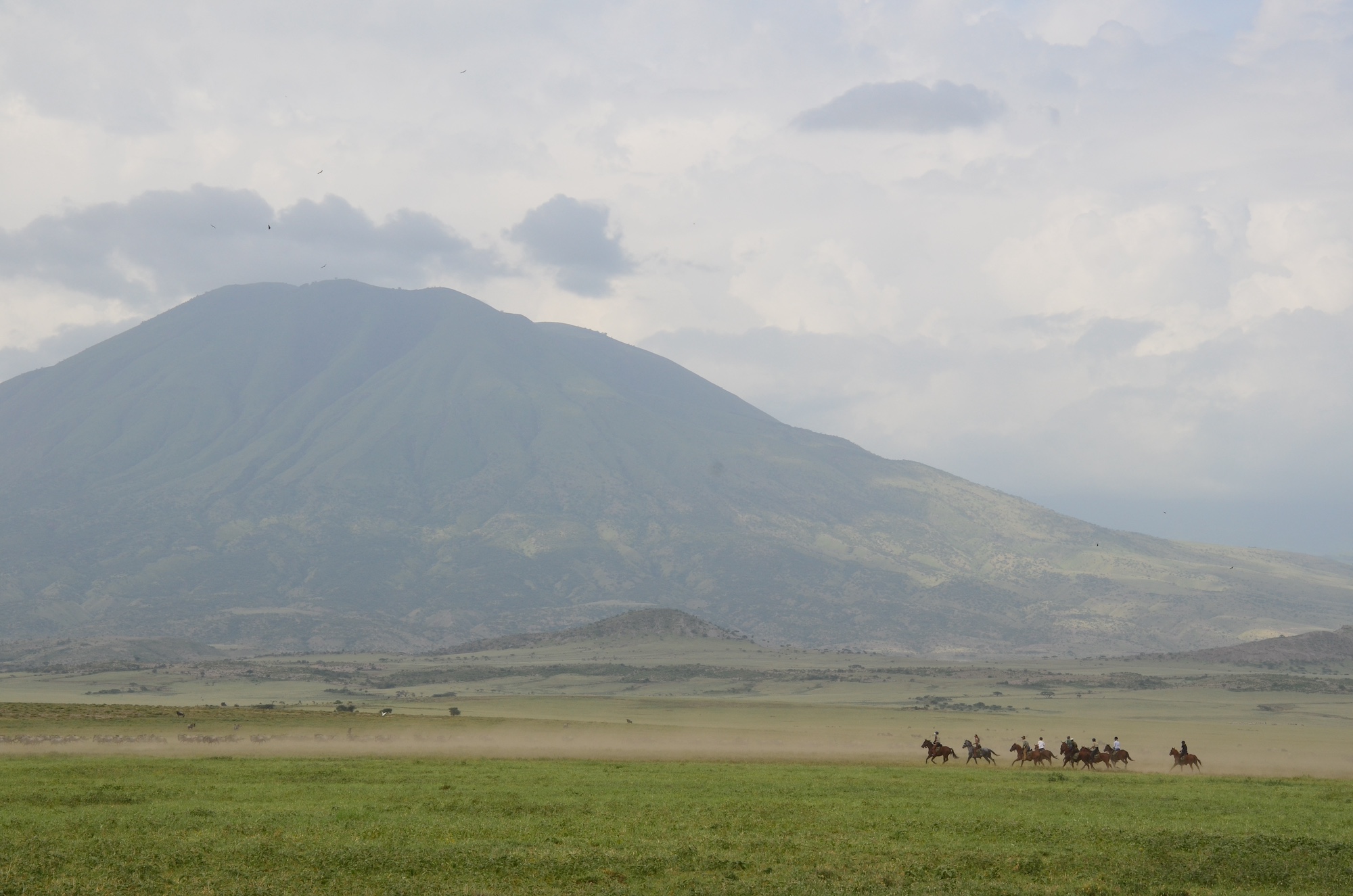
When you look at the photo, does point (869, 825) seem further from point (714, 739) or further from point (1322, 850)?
point (714, 739)

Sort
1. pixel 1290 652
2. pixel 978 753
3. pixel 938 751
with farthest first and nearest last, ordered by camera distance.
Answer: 1. pixel 1290 652
2. pixel 938 751
3. pixel 978 753

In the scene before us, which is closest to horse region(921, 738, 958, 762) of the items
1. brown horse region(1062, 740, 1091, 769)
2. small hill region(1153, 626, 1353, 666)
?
brown horse region(1062, 740, 1091, 769)

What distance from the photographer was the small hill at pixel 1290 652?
131 m

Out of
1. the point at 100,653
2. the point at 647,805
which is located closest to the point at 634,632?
the point at 100,653

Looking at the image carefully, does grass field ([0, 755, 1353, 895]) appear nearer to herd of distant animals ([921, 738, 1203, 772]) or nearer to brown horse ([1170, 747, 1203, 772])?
herd of distant animals ([921, 738, 1203, 772])

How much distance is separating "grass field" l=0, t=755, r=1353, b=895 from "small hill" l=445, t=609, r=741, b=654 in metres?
119

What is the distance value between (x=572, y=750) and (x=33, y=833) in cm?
2803

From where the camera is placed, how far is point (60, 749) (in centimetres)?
4712

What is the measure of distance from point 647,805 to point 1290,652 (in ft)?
409

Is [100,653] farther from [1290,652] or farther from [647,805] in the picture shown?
[1290,652]

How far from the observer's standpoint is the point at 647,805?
31516 mm

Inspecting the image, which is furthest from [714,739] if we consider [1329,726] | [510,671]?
[510,671]

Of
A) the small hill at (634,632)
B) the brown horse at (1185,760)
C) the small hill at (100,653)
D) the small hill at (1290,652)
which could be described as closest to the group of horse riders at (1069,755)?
the brown horse at (1185,760)

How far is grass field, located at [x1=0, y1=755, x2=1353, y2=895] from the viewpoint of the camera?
76.6 ft
